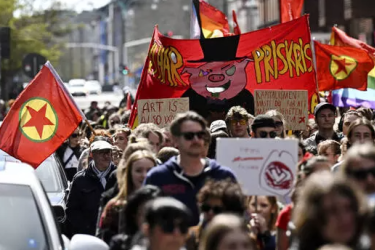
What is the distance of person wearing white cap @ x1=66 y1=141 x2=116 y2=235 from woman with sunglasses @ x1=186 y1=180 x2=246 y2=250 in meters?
4.43

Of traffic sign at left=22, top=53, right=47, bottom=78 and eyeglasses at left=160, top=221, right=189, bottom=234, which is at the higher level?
traffic sign at left=22, top=53, right=47, bottom=78

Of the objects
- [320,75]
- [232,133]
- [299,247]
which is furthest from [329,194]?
[320,75]

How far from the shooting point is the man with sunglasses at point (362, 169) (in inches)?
250

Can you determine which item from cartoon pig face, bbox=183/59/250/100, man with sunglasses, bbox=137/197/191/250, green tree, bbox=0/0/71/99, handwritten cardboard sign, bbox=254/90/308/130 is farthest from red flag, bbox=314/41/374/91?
green tree, bbox=0/0/71/99

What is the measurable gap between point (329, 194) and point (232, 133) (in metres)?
6.68

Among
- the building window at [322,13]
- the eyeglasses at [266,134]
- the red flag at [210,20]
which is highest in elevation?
the building window at [322,13]

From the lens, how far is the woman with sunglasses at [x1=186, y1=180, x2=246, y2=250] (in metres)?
7.08

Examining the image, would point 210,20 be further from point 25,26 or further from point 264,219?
point 25,26

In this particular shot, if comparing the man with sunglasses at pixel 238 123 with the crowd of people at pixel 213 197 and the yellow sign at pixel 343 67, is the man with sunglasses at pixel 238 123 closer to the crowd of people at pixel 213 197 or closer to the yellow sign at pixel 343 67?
the crowd of people at pixel 213 197

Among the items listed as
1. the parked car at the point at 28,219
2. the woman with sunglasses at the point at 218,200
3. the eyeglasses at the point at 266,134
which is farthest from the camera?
the eyeglasses at the point at 266,134

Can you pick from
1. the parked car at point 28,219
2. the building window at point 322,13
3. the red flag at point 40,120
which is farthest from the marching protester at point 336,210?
the building window at point 322,13

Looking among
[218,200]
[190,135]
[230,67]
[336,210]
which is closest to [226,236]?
[336,210]

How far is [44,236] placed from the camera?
25.5ft

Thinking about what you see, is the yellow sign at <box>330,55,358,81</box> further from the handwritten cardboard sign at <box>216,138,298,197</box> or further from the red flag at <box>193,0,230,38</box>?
the handwritten cardboard sign at <box>216,138,298,197</box>
